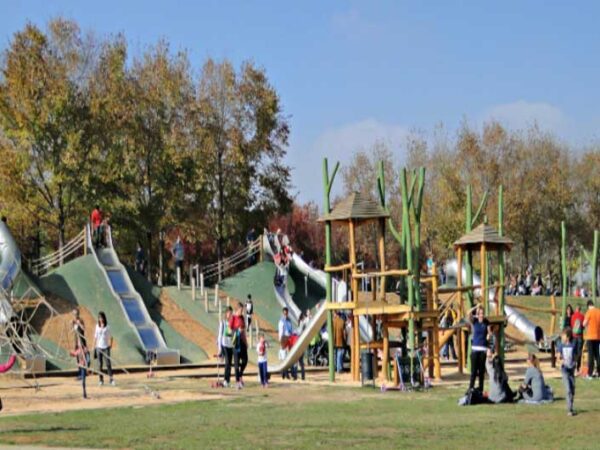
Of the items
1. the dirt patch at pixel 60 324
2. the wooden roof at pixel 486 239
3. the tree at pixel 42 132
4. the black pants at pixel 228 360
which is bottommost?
the black pants at pixel 228 360

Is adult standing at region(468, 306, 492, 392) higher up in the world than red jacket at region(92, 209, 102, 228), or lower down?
lower down

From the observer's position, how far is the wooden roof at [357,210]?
1160 inches

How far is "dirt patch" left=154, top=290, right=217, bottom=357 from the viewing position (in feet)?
145

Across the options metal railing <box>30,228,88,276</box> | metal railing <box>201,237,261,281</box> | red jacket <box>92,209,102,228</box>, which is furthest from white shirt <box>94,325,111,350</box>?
metal railing <box>201,237,261,281</box>

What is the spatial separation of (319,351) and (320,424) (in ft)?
62.6

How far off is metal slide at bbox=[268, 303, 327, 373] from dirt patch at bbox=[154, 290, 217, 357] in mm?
12072

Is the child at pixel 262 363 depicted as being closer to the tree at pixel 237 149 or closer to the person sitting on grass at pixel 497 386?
the person sitting on grass at pixel 497 386

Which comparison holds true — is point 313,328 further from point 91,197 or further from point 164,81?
point 164,81

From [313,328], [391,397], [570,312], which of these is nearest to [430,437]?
[391,397]

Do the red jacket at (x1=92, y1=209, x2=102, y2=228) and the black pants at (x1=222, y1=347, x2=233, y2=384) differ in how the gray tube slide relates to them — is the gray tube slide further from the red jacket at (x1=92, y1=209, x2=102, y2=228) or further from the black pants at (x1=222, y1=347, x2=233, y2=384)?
the black pants at (x1=222, y1=347, x2=233, y2=384)

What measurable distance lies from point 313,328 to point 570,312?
691cm

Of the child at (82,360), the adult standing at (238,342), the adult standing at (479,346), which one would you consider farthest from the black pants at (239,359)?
the adult standing at (479,346)

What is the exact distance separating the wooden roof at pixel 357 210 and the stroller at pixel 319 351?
28.4 feet

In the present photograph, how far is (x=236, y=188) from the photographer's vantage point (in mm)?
59156
